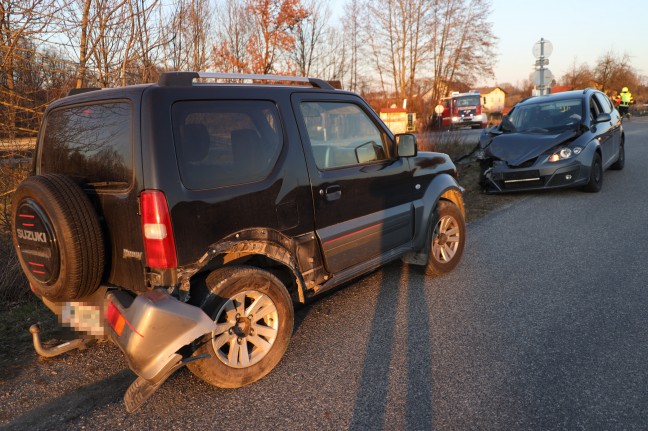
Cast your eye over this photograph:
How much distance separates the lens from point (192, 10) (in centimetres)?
862

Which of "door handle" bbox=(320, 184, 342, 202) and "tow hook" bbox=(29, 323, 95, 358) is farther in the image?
"door handle" bbox=(320, 184, 342, 202)

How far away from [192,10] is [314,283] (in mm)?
6737

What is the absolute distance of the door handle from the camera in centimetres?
374

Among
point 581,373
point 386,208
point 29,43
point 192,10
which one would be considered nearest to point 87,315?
point 386,208

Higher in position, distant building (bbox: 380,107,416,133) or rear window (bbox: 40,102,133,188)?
distant building (bbox: 380,107,416,133)

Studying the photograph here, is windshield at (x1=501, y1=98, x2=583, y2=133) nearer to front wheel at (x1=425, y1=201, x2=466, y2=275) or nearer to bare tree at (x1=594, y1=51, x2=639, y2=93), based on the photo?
front wheel at (x1=425, y1=201, x2=466, y2=275)

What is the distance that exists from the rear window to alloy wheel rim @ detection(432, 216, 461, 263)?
126 inches

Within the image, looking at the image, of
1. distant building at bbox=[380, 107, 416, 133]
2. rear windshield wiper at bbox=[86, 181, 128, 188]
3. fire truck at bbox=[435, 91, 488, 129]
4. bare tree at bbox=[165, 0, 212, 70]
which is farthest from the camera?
fire truck at bbox=[435, 91, 488, 129]

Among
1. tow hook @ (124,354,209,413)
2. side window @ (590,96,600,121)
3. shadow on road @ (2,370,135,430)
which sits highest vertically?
side window @ (590,96,600,121)

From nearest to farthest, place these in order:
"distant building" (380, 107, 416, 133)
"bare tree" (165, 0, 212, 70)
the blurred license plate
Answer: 1. the blurred license plate
2. "bare tree" (165, 0, 212, 70)
3. "distant building" (380, 107, 416, 133)

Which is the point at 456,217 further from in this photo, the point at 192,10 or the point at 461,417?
the point at 192,10

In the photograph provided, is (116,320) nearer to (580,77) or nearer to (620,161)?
(620,161)

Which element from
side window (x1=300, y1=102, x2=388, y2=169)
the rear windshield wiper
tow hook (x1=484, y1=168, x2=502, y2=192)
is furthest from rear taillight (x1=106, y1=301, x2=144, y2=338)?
tow hook (x1=484, y1=168, x2=502, y2=192)

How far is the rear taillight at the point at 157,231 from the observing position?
2.78m
